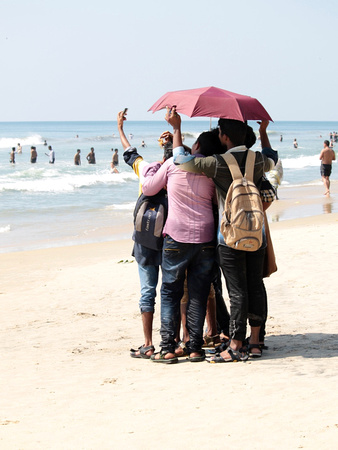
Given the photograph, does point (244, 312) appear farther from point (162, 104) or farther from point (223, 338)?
point (162, 104)

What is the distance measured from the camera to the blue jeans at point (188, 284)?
4652 mm

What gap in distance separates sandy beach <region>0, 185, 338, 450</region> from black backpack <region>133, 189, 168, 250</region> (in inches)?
37.3

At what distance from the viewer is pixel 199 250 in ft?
15.3

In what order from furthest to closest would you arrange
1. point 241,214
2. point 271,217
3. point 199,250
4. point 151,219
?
point 271,217, point 151,219, point 199,250, point 241,214

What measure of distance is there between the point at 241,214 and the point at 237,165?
352mm

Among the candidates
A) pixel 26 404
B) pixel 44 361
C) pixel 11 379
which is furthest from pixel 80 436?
pixel 44 361

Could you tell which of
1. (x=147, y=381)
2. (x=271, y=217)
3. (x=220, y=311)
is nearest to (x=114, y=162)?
(x=271, y=217)

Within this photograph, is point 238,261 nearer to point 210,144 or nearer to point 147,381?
point 210,144

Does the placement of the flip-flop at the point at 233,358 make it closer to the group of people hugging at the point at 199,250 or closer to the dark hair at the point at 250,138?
the group of people hugging at the point at 199,250

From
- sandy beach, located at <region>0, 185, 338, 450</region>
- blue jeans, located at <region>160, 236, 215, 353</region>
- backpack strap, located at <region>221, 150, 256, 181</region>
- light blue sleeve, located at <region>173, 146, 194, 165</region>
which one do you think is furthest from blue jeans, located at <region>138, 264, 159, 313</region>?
backpack strap, located at <region>221, 150, 256, 181</region>

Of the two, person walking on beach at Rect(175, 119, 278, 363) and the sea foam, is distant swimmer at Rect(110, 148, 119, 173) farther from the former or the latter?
the sea foam

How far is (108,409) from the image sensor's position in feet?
13.0

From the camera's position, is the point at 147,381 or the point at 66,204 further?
the point at 66,204

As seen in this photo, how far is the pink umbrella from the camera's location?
176 inches
